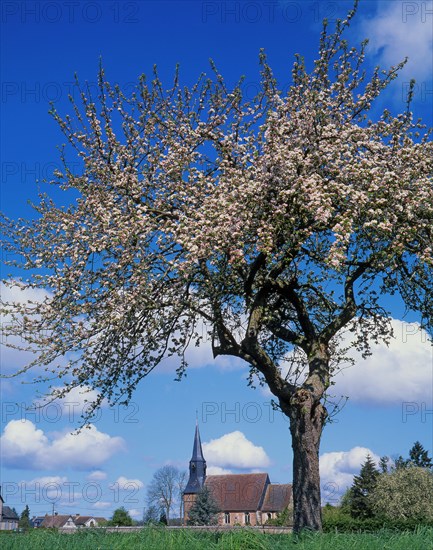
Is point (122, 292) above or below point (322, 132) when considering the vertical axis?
below

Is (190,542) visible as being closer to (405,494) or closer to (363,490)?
(405,494)

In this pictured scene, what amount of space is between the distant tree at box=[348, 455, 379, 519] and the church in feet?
64.3

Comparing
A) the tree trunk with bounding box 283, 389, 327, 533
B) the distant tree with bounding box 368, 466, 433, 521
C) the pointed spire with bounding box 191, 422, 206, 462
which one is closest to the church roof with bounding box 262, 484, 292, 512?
the pointed spire with bounding box 191, 422, 206, 462

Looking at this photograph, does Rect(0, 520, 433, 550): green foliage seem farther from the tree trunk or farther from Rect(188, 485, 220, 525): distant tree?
Rect(188, 485, 220, 525): distant tree

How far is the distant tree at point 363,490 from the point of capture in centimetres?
6500

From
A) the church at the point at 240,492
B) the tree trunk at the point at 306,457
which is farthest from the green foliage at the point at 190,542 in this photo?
the church at the point at 240,492

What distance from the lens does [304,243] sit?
15.2m

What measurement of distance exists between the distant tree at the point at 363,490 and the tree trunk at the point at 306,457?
172 feet

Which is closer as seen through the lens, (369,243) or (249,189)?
(249,189)

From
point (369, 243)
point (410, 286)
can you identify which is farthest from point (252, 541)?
point (410, 286)

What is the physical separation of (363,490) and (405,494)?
14.3 metres

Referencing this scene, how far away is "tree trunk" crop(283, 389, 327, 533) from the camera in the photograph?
1473 cm

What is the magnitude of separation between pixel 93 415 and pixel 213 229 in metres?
6.10

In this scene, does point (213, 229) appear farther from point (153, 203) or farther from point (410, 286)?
point (410, 286)
